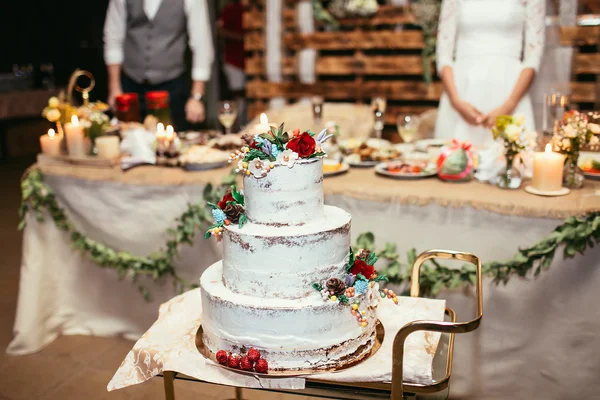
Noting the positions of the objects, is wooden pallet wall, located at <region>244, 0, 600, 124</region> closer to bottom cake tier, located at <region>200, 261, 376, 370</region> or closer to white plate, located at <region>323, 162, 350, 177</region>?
white plate, located at <region>323, 162, 350, 177</region>

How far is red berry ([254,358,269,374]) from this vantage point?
134 cm

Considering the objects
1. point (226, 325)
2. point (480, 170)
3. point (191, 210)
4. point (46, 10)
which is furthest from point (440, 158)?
point (46, 10)

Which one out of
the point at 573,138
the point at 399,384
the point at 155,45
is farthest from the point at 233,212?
the point at 155,45

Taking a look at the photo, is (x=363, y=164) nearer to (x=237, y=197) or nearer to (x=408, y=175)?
(x=408, y=175)

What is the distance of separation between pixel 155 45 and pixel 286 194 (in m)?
2.90

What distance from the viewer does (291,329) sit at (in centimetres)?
138

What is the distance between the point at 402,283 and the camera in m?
2.36

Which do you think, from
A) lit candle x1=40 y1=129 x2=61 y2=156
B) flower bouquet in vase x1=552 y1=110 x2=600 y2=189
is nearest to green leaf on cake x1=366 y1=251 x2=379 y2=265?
flower bouquet in vase x1=552 y1=110 x2=600 y2=189

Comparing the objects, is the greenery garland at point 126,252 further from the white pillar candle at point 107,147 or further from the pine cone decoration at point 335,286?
the pine cone decoration at point 335,286

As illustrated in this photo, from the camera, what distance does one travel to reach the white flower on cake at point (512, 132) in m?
2.22

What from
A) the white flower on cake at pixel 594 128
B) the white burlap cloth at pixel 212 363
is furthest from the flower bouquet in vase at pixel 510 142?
the white burlap cloth at pixel 212 363

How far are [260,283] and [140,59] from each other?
2.98m

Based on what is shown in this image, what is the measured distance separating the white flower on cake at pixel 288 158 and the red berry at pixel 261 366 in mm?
454

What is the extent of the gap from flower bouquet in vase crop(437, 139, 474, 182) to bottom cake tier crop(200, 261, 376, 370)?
1.08 metres
